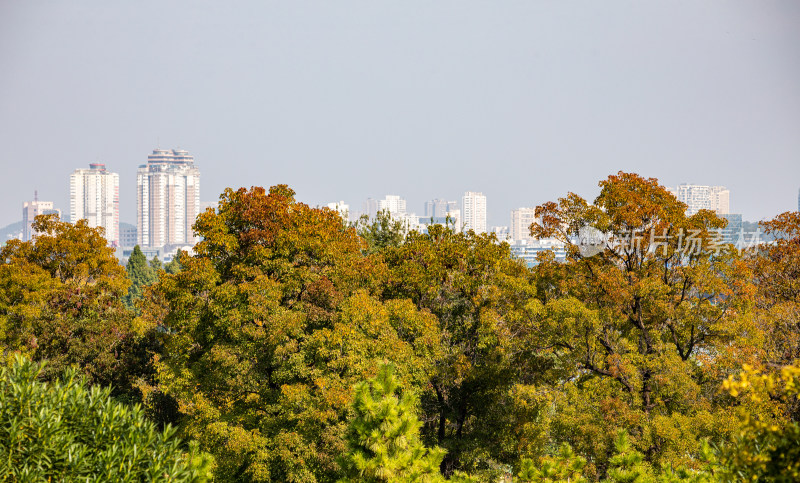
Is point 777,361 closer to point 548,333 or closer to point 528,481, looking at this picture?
point 548,333

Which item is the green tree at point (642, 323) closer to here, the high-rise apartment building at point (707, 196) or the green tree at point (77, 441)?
the green tree at point (77, 441)

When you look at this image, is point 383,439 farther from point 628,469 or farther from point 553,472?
point 628,469

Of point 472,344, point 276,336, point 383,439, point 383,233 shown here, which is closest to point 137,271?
point 383,233

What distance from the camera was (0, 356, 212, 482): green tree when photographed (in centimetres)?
575

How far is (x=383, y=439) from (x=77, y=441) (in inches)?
118

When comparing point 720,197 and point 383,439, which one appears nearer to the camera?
point 383,439

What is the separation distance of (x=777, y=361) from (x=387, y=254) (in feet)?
27.0

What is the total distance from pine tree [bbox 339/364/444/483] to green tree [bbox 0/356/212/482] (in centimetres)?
159

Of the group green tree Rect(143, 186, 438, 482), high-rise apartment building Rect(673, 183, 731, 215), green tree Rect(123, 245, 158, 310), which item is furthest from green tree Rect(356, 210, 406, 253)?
high-rise apartment building Rect(673, 183, 731, 215)

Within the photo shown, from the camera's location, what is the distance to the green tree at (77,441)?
5.75 m

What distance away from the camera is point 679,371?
35.2 ft

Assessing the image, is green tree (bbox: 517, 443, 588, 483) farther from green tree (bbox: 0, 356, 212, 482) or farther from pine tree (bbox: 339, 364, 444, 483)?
green tree (bbox: 0, 356, 212, 482)

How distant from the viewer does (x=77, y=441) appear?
626 cm

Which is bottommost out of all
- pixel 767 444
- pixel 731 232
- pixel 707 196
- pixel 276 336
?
pixel 276 336
